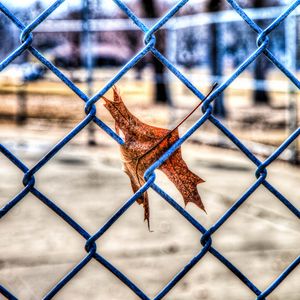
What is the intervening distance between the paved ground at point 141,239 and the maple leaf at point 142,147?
5.61 ft

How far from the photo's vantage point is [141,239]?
3855 millimetres

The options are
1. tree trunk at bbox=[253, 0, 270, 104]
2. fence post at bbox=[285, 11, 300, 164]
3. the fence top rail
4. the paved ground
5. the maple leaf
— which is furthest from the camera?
tree trunk at bbox=[253, 0, 270, 104]

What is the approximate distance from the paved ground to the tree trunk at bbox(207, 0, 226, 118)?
93.6 inches

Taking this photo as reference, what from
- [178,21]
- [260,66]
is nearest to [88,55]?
[178,21]

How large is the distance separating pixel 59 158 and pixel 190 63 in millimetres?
2988

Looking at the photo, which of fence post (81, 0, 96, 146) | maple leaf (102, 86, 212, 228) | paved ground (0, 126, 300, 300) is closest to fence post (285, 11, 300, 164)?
paved ground (0, 126, 300, 300)

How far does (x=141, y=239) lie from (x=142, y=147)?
256 centimetres

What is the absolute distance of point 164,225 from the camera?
4160mm

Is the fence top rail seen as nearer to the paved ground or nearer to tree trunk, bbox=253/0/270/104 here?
tree trunk, bbox=253/0/270/104

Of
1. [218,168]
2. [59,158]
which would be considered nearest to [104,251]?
[218,168]

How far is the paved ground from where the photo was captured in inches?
123

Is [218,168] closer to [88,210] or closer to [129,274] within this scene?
[88,210]

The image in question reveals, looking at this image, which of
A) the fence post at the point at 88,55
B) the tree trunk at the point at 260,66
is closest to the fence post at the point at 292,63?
the tree trunk at the point at 260,66

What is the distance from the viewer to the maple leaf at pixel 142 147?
1.34 meters
